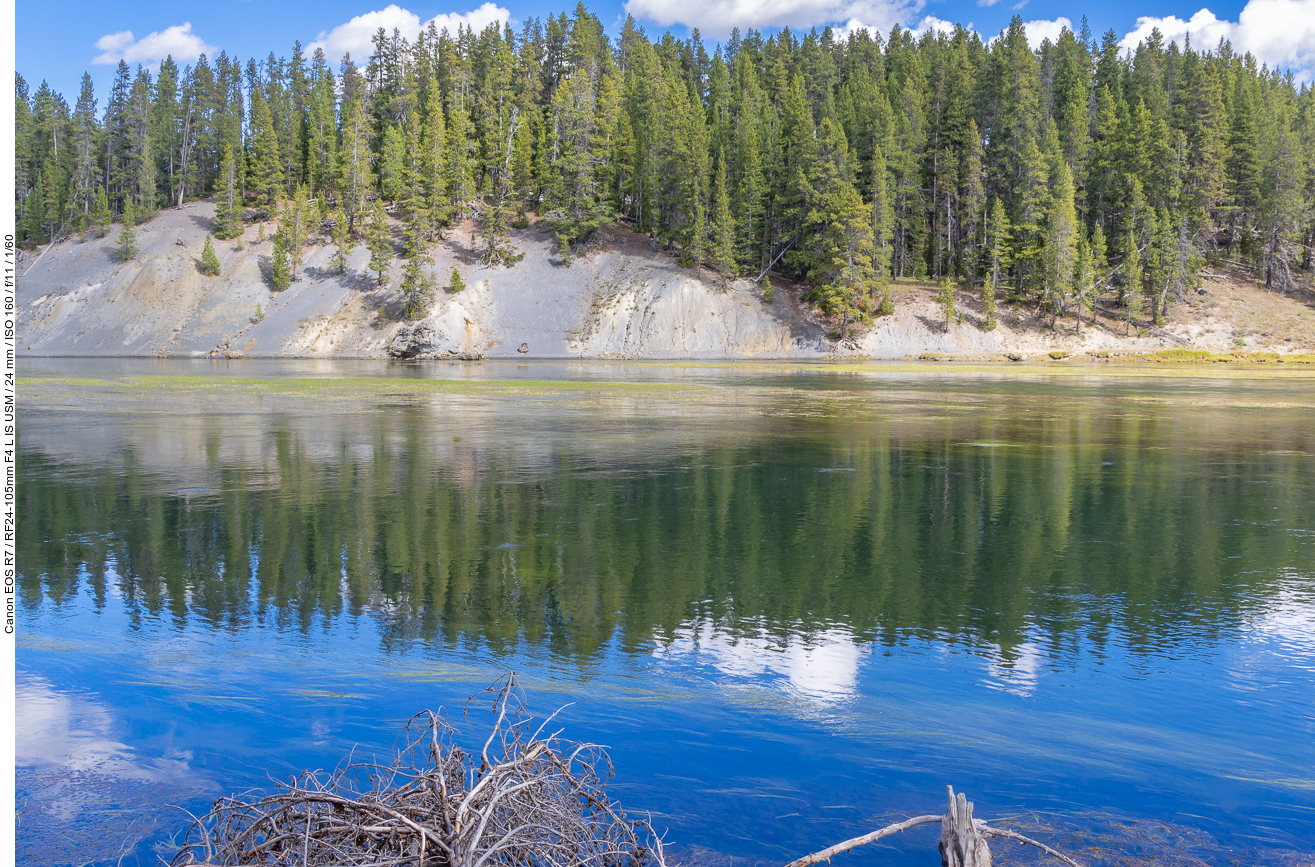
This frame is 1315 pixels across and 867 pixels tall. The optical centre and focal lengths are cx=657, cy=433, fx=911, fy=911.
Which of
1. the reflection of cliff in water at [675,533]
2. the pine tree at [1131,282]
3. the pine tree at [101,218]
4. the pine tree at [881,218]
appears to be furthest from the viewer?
the pine tree at [101,218]

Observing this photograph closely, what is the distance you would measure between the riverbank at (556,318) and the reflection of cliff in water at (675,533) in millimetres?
57882

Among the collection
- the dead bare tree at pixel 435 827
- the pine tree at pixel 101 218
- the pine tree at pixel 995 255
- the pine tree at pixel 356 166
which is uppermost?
the pine tree at pixel 356 166

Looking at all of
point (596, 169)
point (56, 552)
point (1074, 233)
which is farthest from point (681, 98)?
point (56, 552)

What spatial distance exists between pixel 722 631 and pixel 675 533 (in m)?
3.93

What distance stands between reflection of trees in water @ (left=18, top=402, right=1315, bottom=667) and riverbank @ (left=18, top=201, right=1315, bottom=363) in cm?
6085

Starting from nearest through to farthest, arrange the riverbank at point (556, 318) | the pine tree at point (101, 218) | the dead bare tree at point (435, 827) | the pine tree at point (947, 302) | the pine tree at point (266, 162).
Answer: the dead bare tree at point (435, 827) → the pine tree at point (947, 302) → the riverbank at point (556, 318) → the pine tree at point (101, 218) → the pine tree at point (266, 162)

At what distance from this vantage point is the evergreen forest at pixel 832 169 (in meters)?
81.8

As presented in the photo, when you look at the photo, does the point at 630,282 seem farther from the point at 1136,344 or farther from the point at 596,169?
the point at 1136,344

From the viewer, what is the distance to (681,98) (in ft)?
301

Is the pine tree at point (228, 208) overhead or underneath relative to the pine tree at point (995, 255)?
overhead

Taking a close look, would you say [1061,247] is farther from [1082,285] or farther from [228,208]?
[228,208]

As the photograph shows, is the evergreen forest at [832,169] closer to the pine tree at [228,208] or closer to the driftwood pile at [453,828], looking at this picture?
the pine tree at [228,208]

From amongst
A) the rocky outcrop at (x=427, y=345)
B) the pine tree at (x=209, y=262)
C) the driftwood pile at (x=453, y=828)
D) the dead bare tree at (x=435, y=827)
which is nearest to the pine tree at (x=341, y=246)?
the pine tree at (x=209, y=262)

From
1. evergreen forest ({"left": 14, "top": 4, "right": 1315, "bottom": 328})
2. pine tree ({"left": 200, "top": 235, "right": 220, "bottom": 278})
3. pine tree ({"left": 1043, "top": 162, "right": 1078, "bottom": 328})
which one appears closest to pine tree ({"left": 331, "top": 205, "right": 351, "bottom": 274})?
evergreen forest ({"left": 14, "top": 4, "right": 1315, "bottom": 328})
